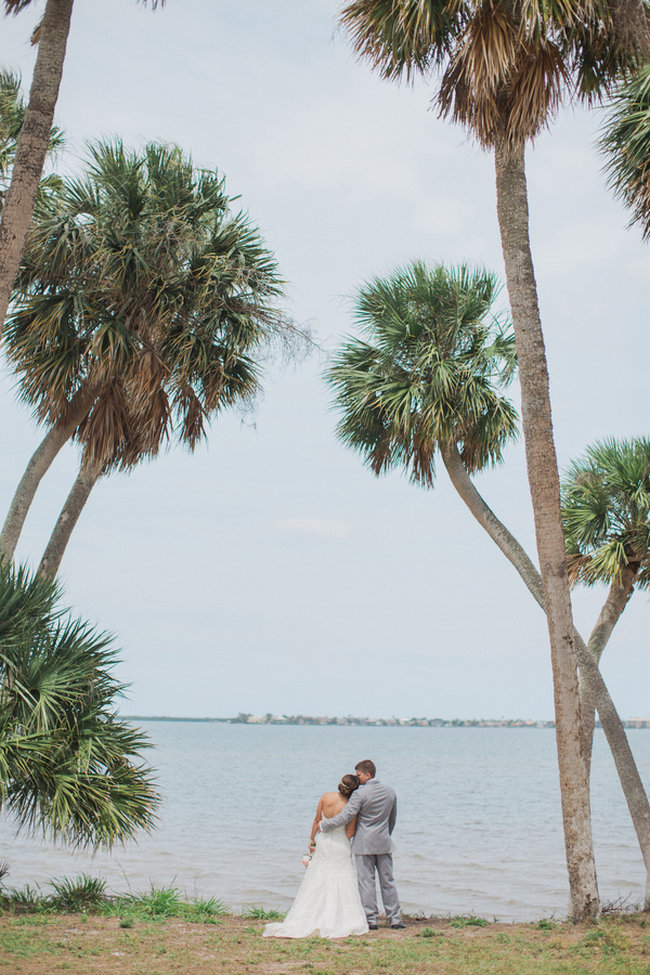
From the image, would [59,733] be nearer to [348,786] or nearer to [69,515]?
[348,786]

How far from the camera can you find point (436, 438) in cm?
1281

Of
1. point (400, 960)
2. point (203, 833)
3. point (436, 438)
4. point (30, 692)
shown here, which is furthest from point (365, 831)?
point (203, 833)

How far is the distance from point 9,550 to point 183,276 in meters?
4.44

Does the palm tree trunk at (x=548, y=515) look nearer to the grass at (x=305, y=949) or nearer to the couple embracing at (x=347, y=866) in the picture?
the grass at (x=305, y=949)

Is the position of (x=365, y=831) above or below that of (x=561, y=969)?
above

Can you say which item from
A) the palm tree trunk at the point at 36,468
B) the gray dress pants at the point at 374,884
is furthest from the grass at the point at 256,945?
the palm tree trunk at the point at 36,468

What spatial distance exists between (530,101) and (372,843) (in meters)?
7.85

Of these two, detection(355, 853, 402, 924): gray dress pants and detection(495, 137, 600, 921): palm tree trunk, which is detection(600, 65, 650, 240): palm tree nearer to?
detection(495, 137, 600, 921): palm tree trunk

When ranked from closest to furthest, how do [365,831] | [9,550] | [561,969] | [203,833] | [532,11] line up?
[561,969] → [532,11] → [365,831] → [9,550] → [203,833]

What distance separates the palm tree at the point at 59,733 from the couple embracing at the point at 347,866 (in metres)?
1.88

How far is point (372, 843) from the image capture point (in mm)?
9422

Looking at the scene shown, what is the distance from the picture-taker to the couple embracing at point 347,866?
29.4 feet

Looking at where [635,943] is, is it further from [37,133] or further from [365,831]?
[37,133]

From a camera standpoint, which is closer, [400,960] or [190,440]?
[400,960]
